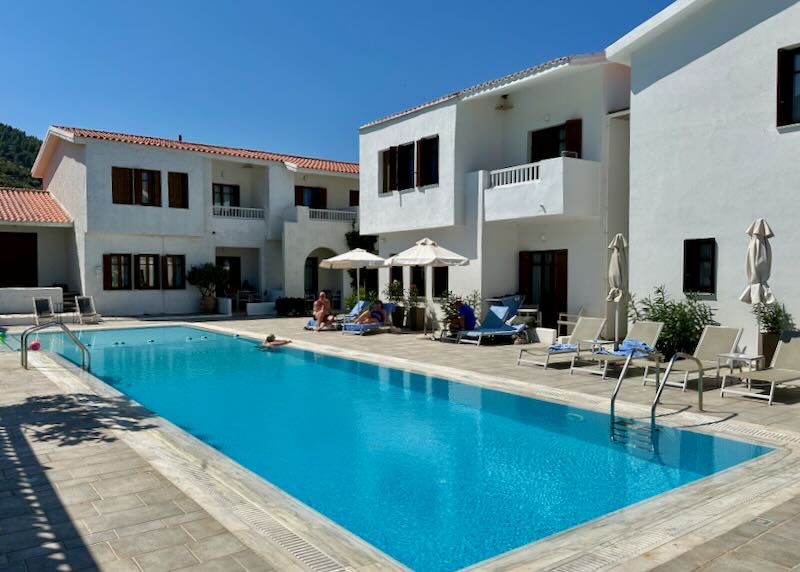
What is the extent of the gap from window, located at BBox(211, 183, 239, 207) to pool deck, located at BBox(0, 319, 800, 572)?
22024 millimetres

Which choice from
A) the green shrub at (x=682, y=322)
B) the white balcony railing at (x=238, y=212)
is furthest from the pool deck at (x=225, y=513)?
the white balcony railing at (x=238, y=212)

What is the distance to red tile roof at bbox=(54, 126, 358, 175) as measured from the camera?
2602cm

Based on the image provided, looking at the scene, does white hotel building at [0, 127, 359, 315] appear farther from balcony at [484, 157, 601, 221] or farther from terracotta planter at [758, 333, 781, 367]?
terracotta planter at [758, 333, 781, 367]

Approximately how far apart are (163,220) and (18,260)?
6.28 metres

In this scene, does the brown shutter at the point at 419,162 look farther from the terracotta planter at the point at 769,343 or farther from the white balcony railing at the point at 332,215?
the terracotta planter at the point at 769,343

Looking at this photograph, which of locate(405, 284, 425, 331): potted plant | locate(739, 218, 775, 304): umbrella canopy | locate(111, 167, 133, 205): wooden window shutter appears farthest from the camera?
locate(111, 167, 133, 205): wooden window shutter

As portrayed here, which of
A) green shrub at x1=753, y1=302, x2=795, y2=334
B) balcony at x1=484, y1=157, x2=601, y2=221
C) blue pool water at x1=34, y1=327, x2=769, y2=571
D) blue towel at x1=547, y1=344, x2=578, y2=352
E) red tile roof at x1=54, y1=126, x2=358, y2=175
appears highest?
red tile roof at x1=54, y1=126, x2=358, y2=175

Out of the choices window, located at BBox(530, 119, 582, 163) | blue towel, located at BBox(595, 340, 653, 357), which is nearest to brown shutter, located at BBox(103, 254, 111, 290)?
window, located at BBox(530, 119, 582, 163)

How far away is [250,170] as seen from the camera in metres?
31.0

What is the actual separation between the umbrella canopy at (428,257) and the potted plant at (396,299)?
3350 mm

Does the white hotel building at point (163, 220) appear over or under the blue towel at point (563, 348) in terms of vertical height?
over

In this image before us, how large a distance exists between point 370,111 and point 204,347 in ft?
40.9

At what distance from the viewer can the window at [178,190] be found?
27203 millimetres

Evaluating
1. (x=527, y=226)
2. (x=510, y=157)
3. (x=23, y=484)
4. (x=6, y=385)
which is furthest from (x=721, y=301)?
(x=6, y=385)
